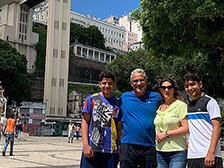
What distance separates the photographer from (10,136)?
41.2 ft

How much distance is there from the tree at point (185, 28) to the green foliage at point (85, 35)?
7502 centimetres

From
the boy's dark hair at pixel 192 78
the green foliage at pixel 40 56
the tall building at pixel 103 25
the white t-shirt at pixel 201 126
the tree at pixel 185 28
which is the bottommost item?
the white t-shirt at pixel 201 126

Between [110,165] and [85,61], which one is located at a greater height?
[85,61]

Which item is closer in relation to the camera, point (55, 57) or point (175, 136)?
point (175, 136)

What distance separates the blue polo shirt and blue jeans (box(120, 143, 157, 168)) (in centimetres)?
6

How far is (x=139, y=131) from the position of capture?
13.3 feet

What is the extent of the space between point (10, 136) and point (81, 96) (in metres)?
59.8

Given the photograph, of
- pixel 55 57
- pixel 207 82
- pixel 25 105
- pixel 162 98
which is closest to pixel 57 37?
pixel 55 57

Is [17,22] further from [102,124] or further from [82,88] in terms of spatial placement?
[102,124]

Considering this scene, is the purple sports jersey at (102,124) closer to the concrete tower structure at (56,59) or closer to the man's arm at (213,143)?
the man's arm at (213,143)

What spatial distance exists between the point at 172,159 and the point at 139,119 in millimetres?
611

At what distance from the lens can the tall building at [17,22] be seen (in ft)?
193

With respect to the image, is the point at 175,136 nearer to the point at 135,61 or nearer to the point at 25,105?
the point at 135,61

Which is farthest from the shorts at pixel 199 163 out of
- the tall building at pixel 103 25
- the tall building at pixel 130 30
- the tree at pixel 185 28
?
the tall building at pixel 130 30
